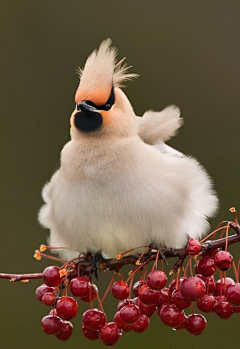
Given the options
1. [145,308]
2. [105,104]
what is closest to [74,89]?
[105,104]

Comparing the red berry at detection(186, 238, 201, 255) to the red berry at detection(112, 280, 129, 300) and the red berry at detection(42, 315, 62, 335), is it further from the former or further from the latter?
the red berry at detection(42, 315, 62, 335)

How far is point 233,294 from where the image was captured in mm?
2611

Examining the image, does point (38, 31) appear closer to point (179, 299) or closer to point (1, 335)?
point (1, 335)

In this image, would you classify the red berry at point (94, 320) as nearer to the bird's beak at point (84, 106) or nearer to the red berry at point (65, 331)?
the red berry at point (65, 331)

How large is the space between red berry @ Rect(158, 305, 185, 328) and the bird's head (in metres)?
0.82

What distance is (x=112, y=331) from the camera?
8.77 feet

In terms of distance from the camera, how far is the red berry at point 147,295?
8.77 ft

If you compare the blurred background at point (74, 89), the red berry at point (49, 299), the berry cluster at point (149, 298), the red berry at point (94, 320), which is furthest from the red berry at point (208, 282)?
the blurred background at point (74, 89)

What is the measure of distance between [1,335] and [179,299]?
3109 millimetres

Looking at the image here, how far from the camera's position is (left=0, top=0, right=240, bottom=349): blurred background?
5684 millimetres

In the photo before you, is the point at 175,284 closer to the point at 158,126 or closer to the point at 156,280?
the point at 156,280

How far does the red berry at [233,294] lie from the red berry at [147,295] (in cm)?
21

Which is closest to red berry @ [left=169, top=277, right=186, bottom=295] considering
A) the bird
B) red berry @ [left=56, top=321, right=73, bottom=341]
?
red berry @ [left=56, top=321, right=73, bottom=341]

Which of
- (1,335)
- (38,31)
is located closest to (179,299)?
(1,335)
